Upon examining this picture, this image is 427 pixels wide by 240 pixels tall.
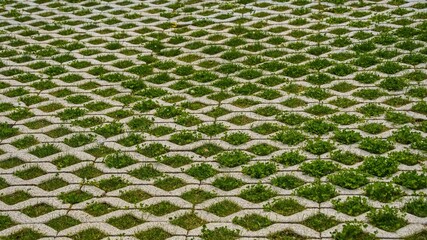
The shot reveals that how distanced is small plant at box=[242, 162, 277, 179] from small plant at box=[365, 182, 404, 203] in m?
0.83

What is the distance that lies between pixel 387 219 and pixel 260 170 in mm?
1187

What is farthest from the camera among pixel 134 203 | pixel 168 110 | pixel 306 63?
pixel 306 63

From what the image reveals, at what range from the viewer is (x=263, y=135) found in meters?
6.34

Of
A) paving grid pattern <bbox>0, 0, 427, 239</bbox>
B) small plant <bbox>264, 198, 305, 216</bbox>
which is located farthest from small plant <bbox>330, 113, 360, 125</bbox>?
small plant <bbox>264, 198, 305, 216</bbox>

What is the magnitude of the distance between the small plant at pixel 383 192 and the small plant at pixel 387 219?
0.56 feet

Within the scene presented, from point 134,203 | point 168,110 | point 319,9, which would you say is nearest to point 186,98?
point 168,110

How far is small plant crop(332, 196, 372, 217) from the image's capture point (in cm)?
508

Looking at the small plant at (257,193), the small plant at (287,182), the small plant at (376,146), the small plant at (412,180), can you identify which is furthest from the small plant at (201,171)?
the small plant at (412,180)

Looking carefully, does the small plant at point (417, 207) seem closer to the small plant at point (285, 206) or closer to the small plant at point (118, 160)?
the small plant at point (285, 206)

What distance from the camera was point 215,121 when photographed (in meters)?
6.66

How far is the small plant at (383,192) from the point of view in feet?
17.1

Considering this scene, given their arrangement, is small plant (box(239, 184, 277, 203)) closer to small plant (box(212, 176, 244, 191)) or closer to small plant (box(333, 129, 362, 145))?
small plant (box(212, 176, 244, 191))

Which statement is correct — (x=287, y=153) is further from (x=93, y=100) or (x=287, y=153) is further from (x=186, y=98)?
(x=93, y=100)

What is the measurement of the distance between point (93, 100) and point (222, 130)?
64.9 inches
